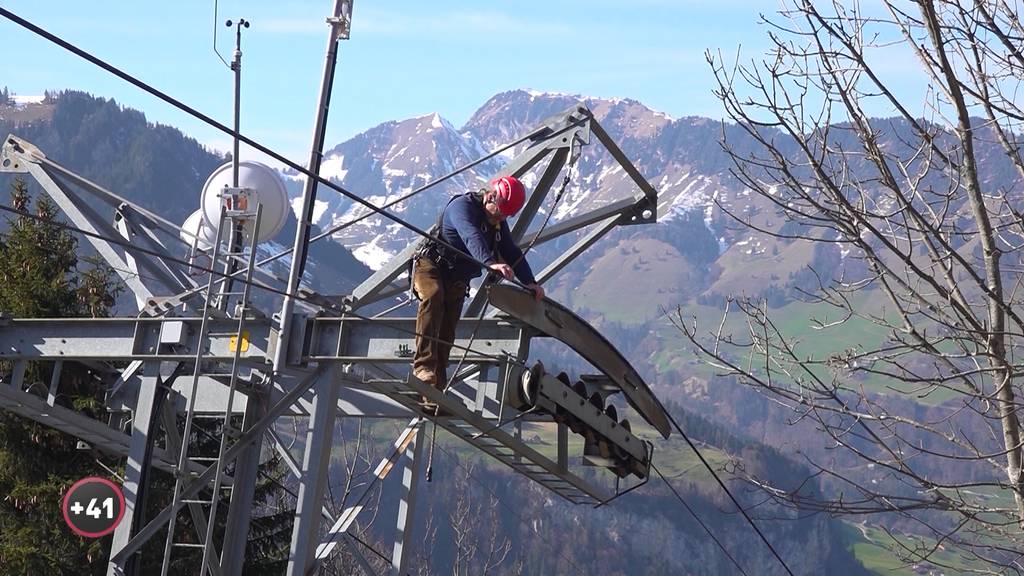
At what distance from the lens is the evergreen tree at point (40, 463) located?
28.4 metres

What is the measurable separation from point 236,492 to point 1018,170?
9.31 m

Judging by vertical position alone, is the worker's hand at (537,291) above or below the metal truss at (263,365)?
above

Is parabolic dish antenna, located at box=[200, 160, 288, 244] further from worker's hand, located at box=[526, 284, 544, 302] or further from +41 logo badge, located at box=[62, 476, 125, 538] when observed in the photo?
worker's hand, located at box=[526, 284, 544, 302]

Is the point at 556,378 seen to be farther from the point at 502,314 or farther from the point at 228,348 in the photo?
the point at 228,348

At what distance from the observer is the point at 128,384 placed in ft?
57.5

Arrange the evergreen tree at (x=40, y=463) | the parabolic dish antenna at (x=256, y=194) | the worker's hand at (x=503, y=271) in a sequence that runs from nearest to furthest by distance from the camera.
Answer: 1. the worker's hand at (x=503, y=271)
2. the parabolic dish antenna at (x=256, y=194)
3. the evergreen tree at (x=40, y=463)

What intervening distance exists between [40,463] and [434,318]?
18.4 metres

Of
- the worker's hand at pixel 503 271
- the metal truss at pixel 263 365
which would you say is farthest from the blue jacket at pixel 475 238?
the metal truss at pixel 263 365

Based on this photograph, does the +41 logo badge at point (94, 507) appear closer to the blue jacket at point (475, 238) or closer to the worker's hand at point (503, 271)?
the blue jacket at point (475, 238)

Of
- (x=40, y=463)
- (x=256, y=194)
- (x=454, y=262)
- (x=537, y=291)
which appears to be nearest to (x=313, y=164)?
(x=256, y=194)

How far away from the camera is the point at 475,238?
43.2 feet

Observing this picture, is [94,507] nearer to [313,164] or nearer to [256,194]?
[256,194]

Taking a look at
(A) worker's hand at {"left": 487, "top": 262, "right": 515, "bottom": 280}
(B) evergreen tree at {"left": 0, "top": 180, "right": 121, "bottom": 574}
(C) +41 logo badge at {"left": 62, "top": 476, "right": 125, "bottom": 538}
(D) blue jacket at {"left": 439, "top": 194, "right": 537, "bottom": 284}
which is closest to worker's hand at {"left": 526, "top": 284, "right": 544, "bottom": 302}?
(D) blue jacket at {"left": 439, "top": 194, "right": 537, "bottom": 284}

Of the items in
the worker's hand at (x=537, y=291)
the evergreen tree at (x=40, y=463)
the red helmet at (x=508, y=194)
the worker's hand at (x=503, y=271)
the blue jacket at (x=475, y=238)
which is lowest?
the evergreen tree at (x=40, y=463)
